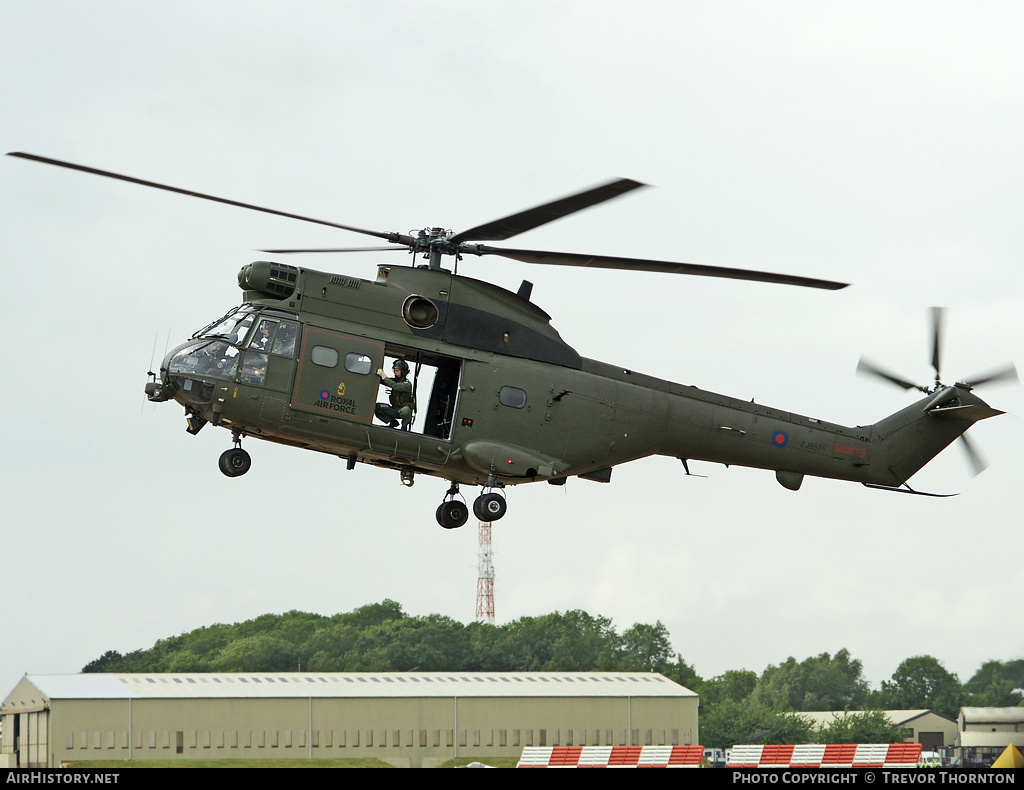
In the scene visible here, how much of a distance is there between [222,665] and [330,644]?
6.09 m

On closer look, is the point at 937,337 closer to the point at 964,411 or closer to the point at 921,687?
the point at 964,411

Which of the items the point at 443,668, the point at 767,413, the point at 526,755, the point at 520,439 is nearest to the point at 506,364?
the point at 520,439

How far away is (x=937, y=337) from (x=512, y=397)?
10.2 metres

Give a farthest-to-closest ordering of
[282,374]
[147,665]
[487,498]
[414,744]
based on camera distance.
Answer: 1. [147,665]
2. [414,744]
3. [487,498]
4. [282,374]

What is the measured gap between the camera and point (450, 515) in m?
22.3

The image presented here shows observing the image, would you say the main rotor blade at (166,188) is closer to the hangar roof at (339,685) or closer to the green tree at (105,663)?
the hangar roof at (339,685)

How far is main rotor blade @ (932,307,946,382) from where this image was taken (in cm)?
2627

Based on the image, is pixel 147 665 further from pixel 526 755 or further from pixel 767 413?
pixel 767 413

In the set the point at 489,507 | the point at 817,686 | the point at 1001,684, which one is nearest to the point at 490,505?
the point at 489,507

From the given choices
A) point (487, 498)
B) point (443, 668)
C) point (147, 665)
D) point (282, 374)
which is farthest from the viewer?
point (147, 665)

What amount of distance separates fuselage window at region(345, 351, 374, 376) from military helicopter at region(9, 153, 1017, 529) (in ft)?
0.08

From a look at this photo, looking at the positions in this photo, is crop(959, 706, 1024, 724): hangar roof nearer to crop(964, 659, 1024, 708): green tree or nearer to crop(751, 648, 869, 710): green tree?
crop(964, 659, 1024, 708): green tree

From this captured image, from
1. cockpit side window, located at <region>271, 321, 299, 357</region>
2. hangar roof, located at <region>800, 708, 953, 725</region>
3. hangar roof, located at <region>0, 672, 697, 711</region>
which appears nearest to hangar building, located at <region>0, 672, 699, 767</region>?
hangar roof, located at <region>0, 672, 697, 711</region>

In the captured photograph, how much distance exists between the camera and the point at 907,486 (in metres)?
25.8
